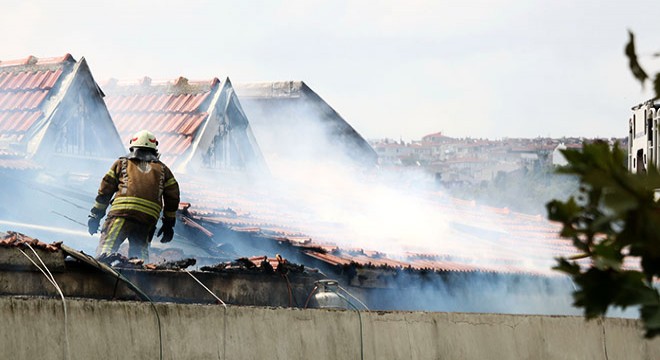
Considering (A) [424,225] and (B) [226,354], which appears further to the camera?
(A) [424,225]

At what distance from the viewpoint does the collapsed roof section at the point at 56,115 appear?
17188mm

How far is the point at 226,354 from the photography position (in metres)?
9.28

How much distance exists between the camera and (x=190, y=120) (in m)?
21.7

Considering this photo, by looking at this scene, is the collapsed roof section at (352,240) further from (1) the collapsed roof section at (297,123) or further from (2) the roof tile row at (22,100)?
(1) the collapsed roof section at (297,123)

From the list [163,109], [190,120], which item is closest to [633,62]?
[190,120]

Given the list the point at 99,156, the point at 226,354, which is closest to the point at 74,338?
the point at 226,354

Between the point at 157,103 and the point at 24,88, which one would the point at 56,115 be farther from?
the point at 157,103

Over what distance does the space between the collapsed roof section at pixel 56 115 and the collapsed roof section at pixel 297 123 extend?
28.2ft

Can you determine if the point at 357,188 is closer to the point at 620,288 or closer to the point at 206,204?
the point at 206,204

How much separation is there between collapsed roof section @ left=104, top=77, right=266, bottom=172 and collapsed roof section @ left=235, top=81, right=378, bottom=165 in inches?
184

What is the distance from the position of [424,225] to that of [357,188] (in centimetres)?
345

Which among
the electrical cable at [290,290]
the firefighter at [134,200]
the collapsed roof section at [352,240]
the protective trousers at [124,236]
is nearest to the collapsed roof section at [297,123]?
the collapsed roof section at [352,240]

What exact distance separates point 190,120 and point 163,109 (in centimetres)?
88

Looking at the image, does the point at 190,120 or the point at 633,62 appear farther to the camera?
the point at 190,120
